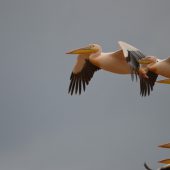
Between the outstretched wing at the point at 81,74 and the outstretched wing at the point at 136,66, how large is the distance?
5.79 ft

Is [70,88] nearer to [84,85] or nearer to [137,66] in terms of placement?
[84,85]

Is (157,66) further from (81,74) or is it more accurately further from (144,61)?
(81,74)

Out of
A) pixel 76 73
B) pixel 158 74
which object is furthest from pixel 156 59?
pixel 76 73

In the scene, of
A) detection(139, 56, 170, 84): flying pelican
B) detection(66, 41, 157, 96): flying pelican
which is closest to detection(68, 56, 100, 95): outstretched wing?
detection(66, 41, 157, 96): flying pelican

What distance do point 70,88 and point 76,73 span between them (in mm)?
653

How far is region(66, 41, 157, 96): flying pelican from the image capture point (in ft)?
68.3

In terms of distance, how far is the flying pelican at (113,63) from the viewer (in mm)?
20828

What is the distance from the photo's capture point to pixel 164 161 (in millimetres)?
21047

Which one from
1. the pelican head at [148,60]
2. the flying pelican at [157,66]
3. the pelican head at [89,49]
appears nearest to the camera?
the pelican head at [148,60]

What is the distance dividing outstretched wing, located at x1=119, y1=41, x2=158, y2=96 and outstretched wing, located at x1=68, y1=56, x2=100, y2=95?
69.5 inches

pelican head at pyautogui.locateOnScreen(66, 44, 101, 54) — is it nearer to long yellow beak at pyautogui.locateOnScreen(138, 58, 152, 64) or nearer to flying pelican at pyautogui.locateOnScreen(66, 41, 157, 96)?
flying pelican at pyautogui.locateOnScreen(66, 41, 157, 96)

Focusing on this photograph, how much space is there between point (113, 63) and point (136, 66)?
157 centimetres

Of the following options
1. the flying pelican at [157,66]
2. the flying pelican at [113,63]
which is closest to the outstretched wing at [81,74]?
the flying pelican at [113,63]

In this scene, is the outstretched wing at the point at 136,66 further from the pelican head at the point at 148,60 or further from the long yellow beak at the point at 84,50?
the long yellow beak at the point at 84,50
